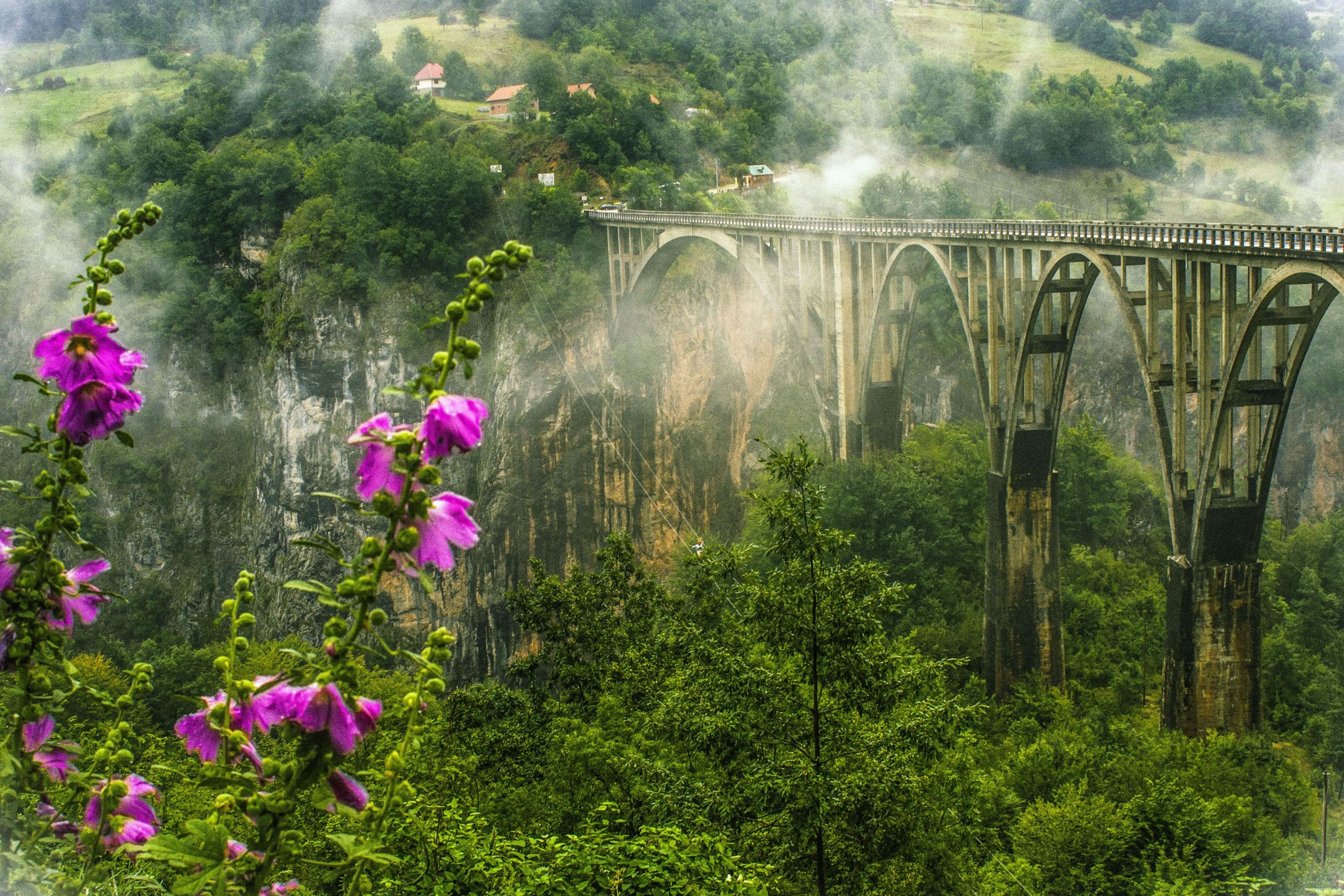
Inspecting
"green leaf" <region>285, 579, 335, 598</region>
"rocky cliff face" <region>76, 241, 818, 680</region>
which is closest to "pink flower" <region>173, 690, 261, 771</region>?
"green leaf" <region>285, 579, 335, 598</region>

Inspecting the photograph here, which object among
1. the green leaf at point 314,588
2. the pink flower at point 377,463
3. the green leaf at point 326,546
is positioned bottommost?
the green leaf at point 314,588

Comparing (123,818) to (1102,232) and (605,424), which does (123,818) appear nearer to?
(1102,232)

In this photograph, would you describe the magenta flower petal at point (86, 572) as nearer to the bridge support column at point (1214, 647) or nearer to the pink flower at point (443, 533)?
the pink flower at point (443, 533)

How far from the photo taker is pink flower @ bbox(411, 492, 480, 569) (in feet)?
11.2

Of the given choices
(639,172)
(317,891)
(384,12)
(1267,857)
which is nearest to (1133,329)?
(1267,857)

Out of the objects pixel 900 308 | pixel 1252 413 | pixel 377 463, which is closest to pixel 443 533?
pixel 377 463

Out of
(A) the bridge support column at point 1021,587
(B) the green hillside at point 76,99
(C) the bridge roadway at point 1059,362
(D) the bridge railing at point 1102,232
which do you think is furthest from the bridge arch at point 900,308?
(B) the green hillside at point 76,99

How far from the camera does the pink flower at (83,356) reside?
3.65 meters

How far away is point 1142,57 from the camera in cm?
10875

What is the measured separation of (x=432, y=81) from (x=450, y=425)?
335 feet

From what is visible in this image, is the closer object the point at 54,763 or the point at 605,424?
the point at 54,763

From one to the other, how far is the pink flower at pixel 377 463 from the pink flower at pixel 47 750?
4.42 ft

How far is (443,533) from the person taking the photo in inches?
135

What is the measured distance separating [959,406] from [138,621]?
165ft
